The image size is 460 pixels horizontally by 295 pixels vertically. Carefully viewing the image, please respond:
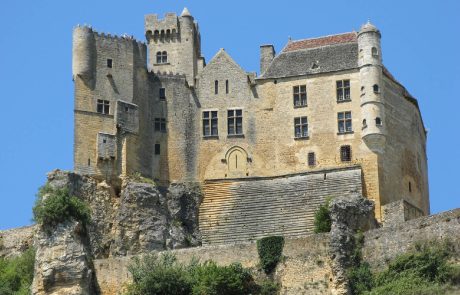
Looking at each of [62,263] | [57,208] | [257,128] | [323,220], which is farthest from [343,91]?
[62,263]

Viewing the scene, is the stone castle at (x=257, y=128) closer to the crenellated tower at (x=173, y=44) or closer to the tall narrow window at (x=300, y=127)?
the tall narrow window at (x=300, y=127)

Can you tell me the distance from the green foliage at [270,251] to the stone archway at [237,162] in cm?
1129

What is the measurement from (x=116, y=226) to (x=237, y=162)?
7827 millimetres

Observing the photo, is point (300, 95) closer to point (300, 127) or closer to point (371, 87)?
point (300, 127)

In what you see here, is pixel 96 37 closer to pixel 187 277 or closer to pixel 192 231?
pixel 192 231

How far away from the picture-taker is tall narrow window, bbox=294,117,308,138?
66.5 meters

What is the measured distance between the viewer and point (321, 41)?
69625 mm

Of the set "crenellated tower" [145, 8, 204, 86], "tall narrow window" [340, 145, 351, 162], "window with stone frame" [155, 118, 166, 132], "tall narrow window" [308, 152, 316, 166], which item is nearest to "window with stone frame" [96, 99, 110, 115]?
"window with stone frame" [155, 118, 166, 132]

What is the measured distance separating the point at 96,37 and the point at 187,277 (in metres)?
17.8

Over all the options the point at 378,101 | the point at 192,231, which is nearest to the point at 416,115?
the point at 378,101

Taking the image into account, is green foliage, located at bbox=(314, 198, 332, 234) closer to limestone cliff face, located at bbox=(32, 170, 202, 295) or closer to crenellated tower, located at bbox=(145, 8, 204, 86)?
limestone cliff face, located at bbox=(32, 170, 202, 295)

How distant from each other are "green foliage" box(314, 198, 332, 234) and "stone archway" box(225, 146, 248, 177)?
6758 mm

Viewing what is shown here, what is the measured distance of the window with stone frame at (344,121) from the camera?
65875 mm

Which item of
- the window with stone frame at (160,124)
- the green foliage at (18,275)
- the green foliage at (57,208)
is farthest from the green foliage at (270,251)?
the window with stone frame at (160,124)
